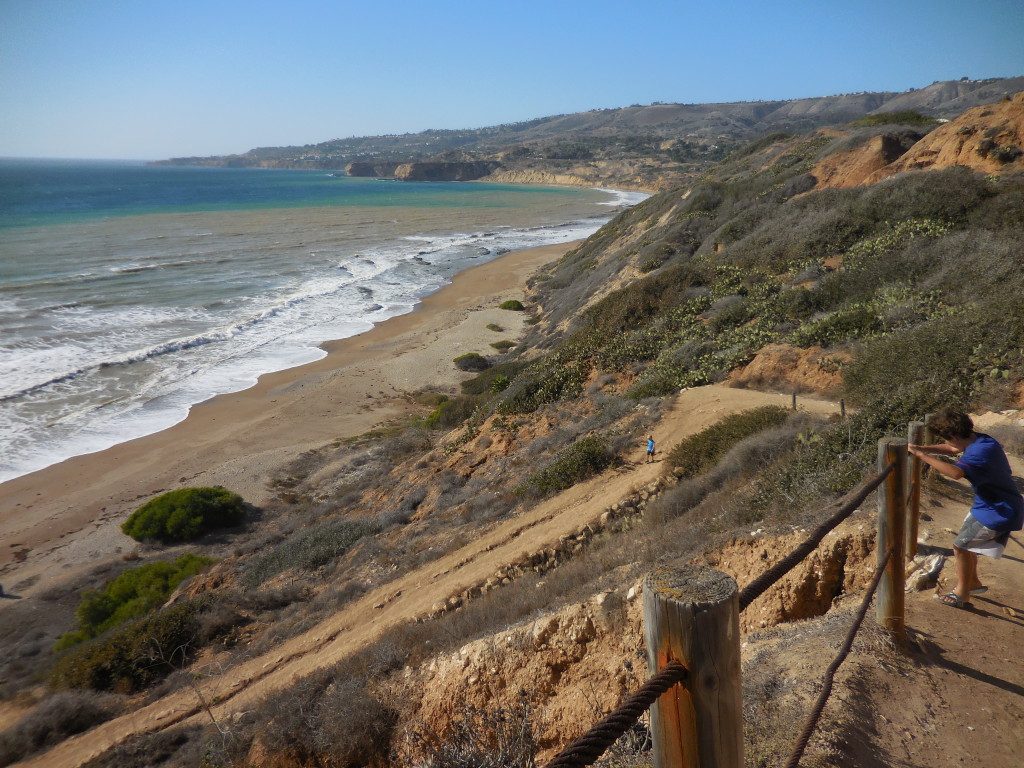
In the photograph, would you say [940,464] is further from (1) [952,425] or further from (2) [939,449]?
(1) [952,425]

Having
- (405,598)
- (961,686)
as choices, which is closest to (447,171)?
(405,598)

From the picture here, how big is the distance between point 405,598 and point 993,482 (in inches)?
264

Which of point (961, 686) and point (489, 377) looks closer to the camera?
point (961, 686)

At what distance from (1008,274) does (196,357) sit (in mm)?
24839

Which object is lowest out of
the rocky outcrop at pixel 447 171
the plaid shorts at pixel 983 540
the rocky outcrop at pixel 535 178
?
the plaid shorts at pixel 983 540

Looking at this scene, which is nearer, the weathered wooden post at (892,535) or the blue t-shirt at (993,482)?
the weathered wooden post at (892,535)

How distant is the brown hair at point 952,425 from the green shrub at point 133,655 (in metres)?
9.27

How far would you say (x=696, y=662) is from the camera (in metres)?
1.75

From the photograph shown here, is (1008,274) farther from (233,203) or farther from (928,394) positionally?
(233,203)

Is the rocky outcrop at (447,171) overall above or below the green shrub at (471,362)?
above

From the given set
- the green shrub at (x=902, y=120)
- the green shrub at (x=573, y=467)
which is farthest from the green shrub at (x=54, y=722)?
the green shrub at (x=902, y=120)

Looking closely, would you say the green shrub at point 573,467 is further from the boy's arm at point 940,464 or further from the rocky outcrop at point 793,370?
the boy's arm at point 940,464

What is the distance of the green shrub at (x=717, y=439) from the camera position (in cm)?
868

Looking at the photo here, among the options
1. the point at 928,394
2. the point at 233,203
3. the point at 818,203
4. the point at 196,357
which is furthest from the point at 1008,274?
the point at 233,203
